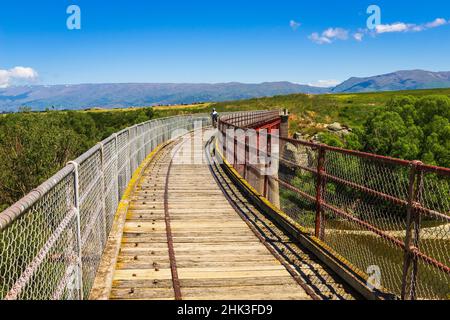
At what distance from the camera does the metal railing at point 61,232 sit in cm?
288

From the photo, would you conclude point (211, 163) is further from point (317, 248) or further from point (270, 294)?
point (270, 294)

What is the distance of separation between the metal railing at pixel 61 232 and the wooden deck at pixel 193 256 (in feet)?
1.88

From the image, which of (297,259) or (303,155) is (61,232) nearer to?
(297,259)

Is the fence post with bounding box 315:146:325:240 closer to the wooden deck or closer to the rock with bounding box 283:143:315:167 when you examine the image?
the wooden deck

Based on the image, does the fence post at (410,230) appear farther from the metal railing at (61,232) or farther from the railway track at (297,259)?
the metal railing at (61,232)

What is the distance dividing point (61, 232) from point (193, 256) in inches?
128

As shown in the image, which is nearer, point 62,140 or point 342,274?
point 342,274

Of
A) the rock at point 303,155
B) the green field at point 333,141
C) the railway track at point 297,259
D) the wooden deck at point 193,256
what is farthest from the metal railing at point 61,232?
the green field at point 333,141

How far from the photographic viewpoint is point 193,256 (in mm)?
6875

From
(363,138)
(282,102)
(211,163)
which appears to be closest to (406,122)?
(363,138)

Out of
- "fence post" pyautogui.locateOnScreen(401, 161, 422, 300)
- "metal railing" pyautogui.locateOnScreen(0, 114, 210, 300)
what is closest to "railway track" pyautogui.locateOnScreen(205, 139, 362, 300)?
"fence post" pyautogui.locateOnScreen(401, 161, 422, 300)

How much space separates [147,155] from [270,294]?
15051 millimetres

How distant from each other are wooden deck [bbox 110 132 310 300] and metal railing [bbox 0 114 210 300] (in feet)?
1.88

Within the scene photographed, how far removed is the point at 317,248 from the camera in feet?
22.4
